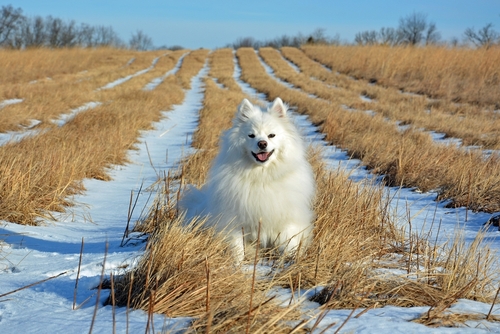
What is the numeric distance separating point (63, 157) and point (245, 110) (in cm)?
282

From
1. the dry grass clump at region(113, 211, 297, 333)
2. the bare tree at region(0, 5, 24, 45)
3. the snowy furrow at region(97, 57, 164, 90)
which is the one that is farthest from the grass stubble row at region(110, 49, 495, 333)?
the bare tree at region(0, 5, 24, 45)

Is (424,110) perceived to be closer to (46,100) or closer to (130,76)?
(46,100)

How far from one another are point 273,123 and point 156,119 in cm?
866

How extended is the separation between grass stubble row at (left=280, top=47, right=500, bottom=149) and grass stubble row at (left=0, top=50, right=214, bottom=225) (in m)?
5.52

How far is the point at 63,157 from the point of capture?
566 cm

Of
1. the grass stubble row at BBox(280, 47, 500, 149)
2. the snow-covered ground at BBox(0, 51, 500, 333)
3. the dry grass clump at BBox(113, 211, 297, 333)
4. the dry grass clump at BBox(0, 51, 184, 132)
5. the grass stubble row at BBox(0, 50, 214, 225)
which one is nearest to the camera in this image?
the dry grass clump at BBox(113, 211, 297, 333)

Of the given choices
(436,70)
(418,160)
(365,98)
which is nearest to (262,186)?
(418,160)

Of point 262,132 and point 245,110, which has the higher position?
point 245,110

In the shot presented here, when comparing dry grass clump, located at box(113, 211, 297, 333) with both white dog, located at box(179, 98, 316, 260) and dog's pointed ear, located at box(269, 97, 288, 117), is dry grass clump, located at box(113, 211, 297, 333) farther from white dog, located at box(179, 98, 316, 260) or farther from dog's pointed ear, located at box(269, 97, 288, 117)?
dog's pointed ear, located at box(269, 97, 288, 117)

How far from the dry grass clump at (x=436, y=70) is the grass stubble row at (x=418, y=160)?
5.08 metres

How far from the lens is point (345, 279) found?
8.71 feet

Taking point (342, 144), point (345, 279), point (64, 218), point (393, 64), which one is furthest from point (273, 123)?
point (393, 64)

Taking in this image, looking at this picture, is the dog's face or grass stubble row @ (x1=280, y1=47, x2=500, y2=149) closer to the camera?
the dog's face

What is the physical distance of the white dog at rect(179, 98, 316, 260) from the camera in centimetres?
339
